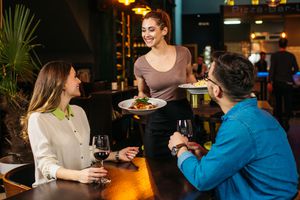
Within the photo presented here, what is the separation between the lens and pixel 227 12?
1301 cm

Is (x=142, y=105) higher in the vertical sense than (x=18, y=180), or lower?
higher

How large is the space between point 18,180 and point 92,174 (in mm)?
572

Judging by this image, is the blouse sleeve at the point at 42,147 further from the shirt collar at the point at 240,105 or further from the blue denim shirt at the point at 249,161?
the shirt collar at the point at 240,105

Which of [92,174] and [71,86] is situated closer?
[92,174]

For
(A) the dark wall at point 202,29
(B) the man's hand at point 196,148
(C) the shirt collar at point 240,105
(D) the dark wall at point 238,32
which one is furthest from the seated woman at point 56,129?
(A) the dark wall at point 202,29

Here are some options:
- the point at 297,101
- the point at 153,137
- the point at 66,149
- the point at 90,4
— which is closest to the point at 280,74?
the point at 297,101

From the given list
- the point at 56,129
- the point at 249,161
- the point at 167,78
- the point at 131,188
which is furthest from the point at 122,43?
the point at 249,161

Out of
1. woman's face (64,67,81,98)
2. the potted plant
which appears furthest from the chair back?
the potted plant

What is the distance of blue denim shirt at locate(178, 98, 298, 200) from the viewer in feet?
5.20

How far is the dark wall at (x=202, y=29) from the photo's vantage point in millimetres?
16984

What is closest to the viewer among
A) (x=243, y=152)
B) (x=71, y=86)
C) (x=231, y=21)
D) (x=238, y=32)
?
(x=243, y=152)

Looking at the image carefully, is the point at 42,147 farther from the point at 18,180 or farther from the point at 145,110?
the point at 145,110

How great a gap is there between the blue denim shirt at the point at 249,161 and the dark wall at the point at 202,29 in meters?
15.6

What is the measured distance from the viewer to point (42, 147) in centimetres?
211
